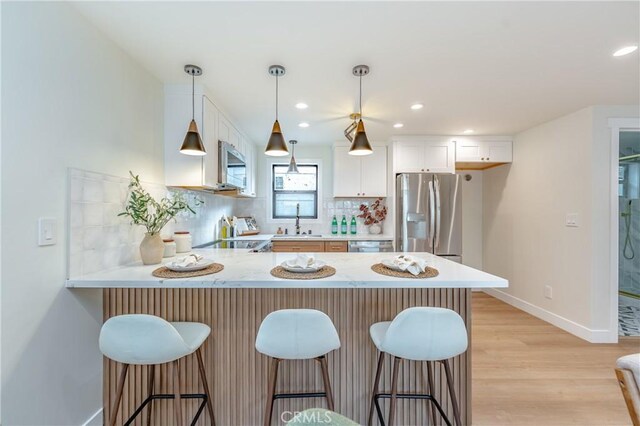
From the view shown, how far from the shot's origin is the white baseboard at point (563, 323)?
8.87 ft

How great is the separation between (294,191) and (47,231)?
10.9 ft

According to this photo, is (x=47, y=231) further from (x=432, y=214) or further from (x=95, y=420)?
(x=432, y=214)

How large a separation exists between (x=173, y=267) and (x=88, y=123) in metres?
0.95

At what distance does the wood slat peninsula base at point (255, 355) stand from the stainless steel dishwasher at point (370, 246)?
206 centimetres

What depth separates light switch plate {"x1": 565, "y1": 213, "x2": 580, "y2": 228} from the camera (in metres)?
2.88

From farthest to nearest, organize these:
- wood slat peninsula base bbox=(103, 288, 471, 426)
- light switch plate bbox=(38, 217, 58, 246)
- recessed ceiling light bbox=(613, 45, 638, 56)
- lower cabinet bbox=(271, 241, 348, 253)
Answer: lower cabinet bbox=(271, 241, 348, 253), recessed ceiling light bbox=(613, 45, 638, 56), wood slat peninsula base bbox=(103, 288, 471, 426), light switch plate bbox=(38, 217, 58, 246)

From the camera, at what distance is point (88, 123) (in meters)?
1.55

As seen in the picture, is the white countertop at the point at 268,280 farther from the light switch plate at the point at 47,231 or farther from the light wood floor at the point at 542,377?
the light wood floor at the point at 542,377

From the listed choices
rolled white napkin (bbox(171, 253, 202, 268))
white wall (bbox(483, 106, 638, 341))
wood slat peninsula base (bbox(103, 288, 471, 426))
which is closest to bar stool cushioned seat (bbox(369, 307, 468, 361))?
wood slat peninsula base (bbox(103, 288, 471, 426))

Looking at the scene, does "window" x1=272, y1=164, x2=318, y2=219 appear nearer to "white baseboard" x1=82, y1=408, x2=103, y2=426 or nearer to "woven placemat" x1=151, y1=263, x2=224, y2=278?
"woven placemat" x1=151, y1=263, x2=224, y2=278

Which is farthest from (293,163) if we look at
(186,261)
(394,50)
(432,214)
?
(186,261)

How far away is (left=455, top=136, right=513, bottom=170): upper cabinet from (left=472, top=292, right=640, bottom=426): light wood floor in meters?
2.13

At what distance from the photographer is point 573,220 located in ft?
9.60

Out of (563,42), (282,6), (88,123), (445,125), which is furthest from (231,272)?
(445,125)
